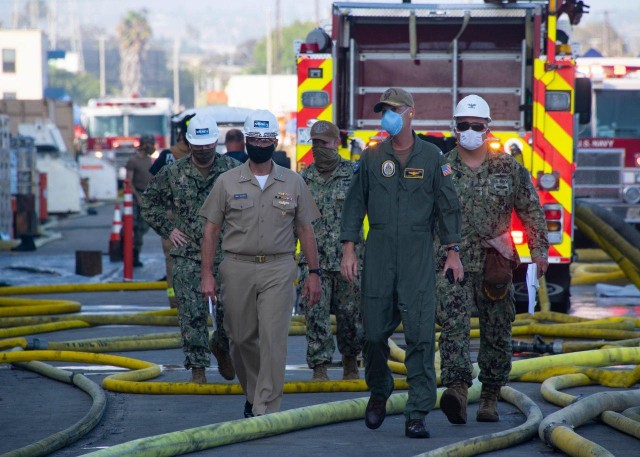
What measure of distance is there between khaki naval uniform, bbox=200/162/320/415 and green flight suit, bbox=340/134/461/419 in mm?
567

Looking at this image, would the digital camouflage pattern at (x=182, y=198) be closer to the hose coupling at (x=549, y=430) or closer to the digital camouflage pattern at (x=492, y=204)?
Result: the digital camouflage pattern at (x=492, y=204)

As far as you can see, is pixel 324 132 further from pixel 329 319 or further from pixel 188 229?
pixel 329 319

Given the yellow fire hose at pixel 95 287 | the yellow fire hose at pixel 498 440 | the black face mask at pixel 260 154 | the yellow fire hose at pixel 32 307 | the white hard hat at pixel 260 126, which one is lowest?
the yellow fire hose at pixel 95 287

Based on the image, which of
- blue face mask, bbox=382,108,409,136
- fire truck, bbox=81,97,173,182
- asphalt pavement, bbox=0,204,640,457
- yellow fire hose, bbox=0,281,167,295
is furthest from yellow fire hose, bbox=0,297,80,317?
fire truck, bbox=81,97,173,182

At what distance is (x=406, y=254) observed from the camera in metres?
7.68

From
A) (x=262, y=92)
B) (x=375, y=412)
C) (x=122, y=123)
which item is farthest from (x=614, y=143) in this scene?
(x=262, y=92)

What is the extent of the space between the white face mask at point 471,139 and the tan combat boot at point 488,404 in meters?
1.41

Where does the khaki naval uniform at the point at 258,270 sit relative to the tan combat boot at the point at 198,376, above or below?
above

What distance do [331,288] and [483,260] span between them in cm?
185

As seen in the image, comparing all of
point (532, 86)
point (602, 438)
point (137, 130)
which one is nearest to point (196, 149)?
point (602, 438)

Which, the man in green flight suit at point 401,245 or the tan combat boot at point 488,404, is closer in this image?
the man in green flight suit at point 401,245

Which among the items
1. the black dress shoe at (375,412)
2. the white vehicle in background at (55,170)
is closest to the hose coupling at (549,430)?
the black dress shoe at (375,412)

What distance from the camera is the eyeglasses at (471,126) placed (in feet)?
26.9

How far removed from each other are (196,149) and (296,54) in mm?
3759
